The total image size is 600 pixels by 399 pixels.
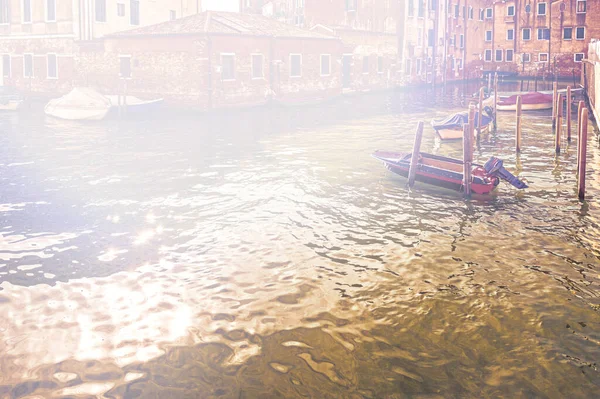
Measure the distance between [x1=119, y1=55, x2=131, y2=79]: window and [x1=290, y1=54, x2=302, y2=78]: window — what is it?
777 cm

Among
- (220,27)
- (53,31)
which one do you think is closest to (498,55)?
(220,27)

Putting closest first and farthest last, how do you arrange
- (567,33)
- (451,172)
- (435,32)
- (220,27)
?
Result: 1. (451,172)
2. (220,27)
3. (435,32)
4. (567,33)

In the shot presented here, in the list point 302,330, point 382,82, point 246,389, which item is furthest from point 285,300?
point 382,82

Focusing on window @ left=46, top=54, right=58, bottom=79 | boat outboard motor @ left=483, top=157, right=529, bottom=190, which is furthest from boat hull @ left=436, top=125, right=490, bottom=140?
window @ left=46, top=54, right=58, bottom=79

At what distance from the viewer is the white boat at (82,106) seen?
2338 centimetres

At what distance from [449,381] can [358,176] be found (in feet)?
27.5

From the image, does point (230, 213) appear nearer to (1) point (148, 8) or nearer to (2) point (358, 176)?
(2) point (358, 176)

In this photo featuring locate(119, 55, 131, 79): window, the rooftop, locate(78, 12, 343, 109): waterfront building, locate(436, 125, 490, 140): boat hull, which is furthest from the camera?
locate(119, 55, 131, 79): window

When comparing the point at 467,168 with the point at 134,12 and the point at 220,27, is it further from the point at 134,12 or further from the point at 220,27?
the point at 134,12

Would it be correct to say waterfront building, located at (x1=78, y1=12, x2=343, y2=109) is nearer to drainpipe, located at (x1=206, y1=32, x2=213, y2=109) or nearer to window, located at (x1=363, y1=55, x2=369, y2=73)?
drainpipe, located at (x1=206, y1=32, x2=213, y2=109)

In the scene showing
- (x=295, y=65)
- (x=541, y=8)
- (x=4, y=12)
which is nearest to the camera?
(x=295, y=65)

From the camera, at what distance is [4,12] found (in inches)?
1185

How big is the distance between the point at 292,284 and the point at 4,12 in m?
30.1

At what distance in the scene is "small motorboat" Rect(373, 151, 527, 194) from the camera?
424 inches
